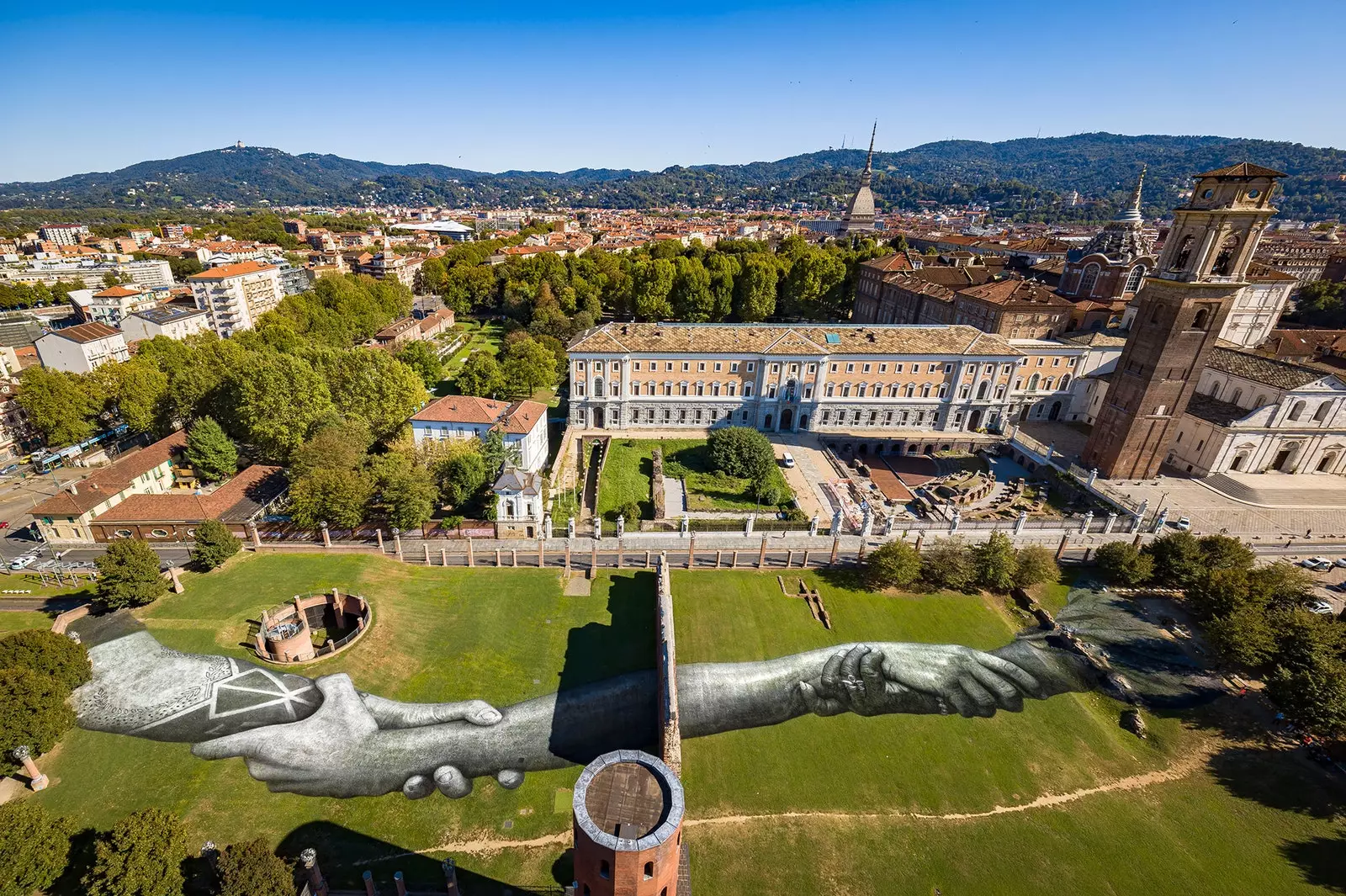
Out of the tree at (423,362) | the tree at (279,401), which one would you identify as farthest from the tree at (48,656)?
the tree at (423,362)

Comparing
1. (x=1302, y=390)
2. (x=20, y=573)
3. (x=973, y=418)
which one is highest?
(x=1302, y=390)

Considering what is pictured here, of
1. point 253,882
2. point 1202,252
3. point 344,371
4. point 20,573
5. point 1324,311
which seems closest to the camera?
point 253,882

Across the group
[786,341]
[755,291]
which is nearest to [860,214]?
[755,291]

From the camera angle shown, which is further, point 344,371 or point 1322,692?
point 344,371

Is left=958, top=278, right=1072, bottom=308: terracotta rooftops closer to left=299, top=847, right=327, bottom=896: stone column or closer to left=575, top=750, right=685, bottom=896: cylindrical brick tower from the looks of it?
left=575, top=750, right=685, bottom=896: cylindrical brick tower

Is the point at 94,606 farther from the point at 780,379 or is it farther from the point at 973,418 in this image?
the point at 973,418

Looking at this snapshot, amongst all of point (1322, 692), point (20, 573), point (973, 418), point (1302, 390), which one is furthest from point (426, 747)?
point (1302, 390)

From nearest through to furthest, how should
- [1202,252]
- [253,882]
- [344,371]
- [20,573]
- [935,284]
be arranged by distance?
1. [253,882]
2. [20,573]
3. [1202,252]
4. [344,371]
5. [935,284]

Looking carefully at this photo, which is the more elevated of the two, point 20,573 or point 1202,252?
point 1202,252
